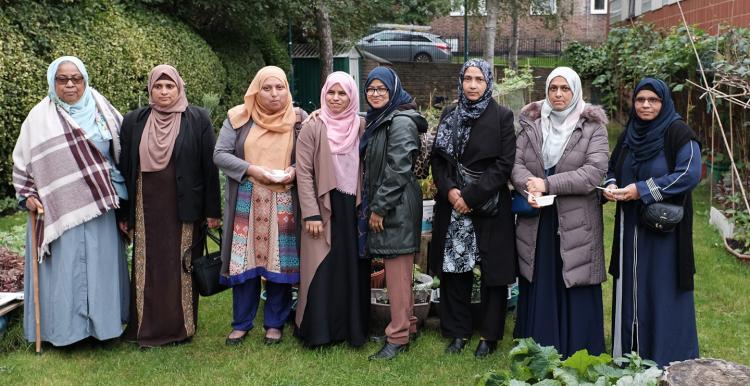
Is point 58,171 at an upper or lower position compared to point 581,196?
upper

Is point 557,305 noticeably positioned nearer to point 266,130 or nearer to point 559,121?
point 559,121

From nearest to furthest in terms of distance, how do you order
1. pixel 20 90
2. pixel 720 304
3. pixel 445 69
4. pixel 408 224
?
1. pixel 408 224
2. pixel 720 304
3. pixel 20 90
4. pixel 445 69

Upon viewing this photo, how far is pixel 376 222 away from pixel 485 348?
1049mm

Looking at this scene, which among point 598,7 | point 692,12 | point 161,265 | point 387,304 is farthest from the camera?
point 598,7

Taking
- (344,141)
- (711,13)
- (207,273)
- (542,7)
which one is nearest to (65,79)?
(207,273)

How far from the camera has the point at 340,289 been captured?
14.9ft

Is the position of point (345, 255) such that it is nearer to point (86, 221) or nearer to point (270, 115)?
point (270, 115)

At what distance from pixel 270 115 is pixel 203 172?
0.57 metres

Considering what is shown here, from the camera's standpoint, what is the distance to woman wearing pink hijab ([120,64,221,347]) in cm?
445

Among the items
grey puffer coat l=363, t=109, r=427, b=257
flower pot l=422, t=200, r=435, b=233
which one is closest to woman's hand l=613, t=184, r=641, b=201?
grey puffer coat l=363, t=109, r=427, b=257

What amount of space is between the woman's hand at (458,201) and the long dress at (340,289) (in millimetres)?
606

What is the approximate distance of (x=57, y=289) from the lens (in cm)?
441

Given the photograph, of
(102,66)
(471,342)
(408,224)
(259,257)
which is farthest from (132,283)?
(102,66)

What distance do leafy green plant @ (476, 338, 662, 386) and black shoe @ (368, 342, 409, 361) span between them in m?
1.12
